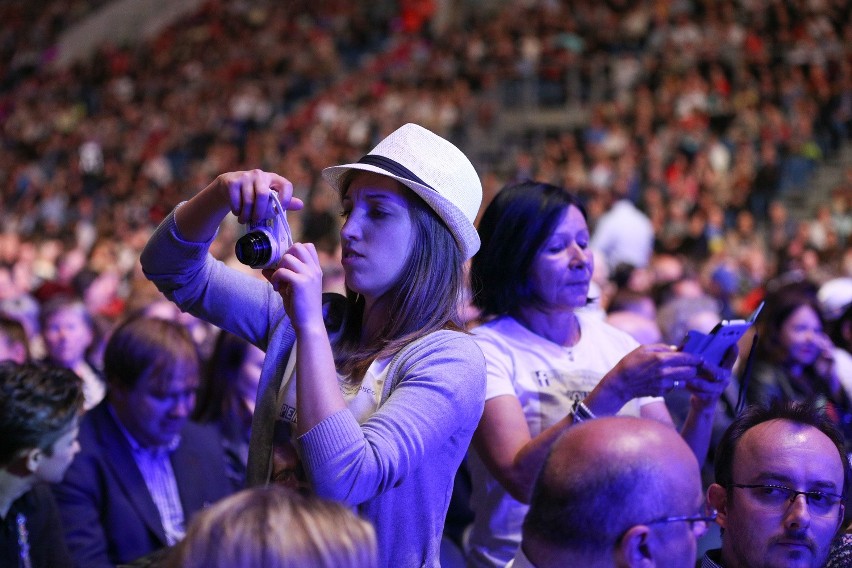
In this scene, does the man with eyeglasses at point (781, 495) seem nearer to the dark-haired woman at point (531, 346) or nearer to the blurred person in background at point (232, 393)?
the dark-haired woman at point (531, 346)

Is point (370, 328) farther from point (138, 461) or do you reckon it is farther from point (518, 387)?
point (138, 461)

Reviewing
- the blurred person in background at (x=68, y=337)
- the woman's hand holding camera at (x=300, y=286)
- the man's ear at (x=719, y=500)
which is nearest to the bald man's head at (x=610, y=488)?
the woman's hand holding camera at (x=300, y=286)

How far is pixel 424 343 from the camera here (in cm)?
179

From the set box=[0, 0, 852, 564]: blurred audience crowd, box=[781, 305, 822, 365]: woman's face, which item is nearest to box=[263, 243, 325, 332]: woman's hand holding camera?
box=[781, 305, 822, 365]: woman's face

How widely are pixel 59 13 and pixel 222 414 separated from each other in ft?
67.2

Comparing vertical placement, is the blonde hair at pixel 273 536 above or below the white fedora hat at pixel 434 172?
below

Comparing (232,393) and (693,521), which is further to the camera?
(232,393)

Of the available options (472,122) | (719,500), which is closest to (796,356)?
(719,500)

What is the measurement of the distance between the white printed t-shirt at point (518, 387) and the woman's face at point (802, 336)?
5.41 ft

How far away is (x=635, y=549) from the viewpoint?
1.35 m

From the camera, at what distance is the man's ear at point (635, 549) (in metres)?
1.35

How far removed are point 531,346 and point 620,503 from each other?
3.63 ft

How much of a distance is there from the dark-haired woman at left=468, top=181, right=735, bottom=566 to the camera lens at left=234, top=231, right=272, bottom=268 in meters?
0.74

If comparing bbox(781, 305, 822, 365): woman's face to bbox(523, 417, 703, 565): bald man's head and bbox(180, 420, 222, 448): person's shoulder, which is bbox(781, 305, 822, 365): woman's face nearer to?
bbox(180, 420, 222, 448): person's shoulder
